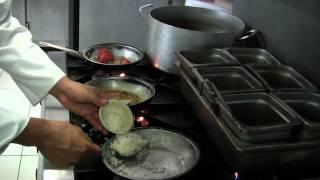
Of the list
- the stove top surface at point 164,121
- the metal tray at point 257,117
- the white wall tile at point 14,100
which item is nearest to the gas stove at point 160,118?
the stove top surface at point 164,121

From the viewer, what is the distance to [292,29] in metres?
1.27

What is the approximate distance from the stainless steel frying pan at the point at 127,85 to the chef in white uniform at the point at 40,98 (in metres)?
0.12

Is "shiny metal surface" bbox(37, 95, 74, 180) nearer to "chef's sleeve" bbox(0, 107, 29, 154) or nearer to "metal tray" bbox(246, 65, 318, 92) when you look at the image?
"chef's sleeve" bbox(0, 107, 29, 154)

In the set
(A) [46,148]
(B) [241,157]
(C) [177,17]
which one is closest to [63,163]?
(A) [46,148]

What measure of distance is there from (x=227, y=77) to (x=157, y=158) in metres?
0.31

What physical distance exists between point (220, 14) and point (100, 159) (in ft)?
2.40

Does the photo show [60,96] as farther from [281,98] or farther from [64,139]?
[281,98]

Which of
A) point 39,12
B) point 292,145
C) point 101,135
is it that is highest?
point 292,145

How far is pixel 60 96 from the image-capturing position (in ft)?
3.83

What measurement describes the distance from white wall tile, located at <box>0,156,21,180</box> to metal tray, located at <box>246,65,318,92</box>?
1524mm

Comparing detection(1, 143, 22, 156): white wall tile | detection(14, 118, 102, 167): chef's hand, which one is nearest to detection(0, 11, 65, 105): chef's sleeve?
detection(14, 118, 102, 167): chef's hand

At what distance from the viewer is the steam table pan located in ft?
3.86

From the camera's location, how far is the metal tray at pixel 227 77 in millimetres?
1098

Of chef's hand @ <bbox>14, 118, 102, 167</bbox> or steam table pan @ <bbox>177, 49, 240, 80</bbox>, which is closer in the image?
chef's hand @ <bbox>14, 118, 102, 167</bbox>
